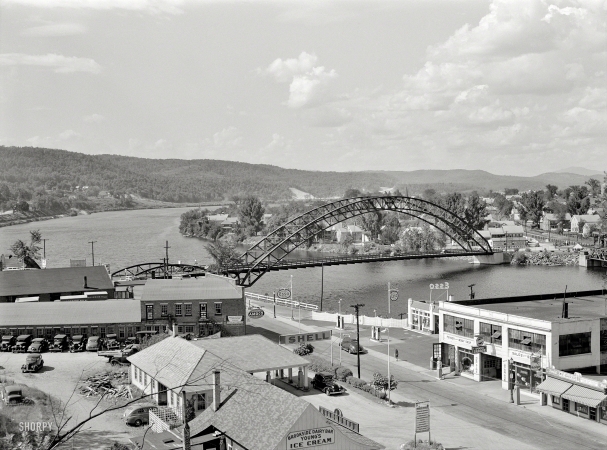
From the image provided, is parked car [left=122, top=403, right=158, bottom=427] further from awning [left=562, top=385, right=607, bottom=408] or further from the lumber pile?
awning [left=562, top=385, right=607, bottom=408]

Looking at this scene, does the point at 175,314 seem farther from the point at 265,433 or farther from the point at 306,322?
the point at 265,433

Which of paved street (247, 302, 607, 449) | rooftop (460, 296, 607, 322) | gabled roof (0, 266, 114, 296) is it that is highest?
gabled roof (0, 266, 114, 296)

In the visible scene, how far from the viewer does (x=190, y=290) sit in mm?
63188

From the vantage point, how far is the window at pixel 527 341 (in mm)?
46469

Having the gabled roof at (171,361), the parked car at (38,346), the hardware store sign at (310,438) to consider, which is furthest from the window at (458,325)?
the parked car at (38,346)

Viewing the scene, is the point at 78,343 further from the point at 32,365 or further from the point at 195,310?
the point at 195,310

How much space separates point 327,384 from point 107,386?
1365 centimetres

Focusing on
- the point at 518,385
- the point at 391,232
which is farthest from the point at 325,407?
the point at 391,232

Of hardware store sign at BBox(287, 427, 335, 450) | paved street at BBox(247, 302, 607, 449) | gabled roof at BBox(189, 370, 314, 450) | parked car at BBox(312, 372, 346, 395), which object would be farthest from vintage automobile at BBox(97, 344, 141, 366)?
hardware store sign at BBox(287, 427, 335, 450)

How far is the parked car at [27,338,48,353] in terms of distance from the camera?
56.5m

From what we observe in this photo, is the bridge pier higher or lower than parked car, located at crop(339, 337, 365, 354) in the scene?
higher

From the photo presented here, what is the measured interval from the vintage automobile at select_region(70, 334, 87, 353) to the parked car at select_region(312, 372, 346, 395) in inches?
797

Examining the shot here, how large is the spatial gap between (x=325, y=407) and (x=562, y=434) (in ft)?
42.1

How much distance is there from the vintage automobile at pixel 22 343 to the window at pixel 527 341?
35590 millimetres
